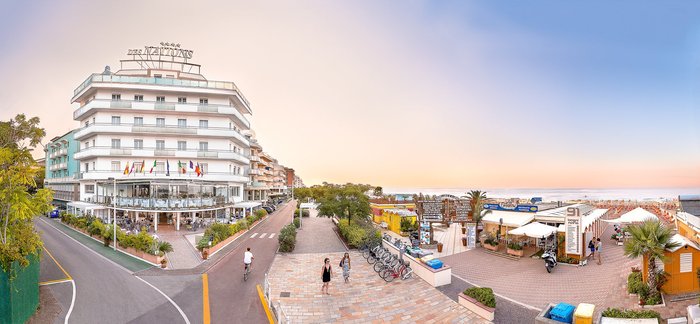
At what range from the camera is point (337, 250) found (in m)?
24.9

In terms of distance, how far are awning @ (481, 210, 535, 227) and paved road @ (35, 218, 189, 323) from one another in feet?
70.7

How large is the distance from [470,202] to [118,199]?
37780 mm

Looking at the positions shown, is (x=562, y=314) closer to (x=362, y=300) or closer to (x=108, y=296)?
(x=362, y=300)

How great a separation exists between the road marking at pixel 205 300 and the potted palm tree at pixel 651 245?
16430 millimetres

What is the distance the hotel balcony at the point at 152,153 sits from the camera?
4125 centimetres

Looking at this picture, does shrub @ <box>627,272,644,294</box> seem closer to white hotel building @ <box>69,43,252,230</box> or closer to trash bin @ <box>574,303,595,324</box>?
trash bin @ <box>574,303,595,324</box>

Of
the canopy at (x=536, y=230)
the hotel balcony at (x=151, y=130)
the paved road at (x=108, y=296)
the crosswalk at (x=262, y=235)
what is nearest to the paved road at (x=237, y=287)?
the paved road at (x=108, y=296)

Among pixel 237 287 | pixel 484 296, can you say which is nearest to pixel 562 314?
pixel 484 296

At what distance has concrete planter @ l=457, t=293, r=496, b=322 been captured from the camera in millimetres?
11711

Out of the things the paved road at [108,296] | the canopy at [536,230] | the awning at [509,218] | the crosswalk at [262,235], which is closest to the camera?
the paved road at [108,296]

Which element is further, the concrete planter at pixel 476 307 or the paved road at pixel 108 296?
the paved road at pixel 108 296

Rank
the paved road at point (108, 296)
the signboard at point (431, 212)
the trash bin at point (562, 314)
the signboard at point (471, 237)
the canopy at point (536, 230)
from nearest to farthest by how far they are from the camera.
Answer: the trash bin at point (562, 314), the paved road at point (108, 296), the canopy at point (536, 230), the signboard at point (471, 237), the signboard at point (431, 212)

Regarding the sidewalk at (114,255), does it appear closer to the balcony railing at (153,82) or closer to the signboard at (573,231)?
the balcony railing at (153,82)

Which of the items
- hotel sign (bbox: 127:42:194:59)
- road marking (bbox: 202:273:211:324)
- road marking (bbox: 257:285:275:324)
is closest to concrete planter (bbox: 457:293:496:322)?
road marking (bbox: 257:285:275:324)
